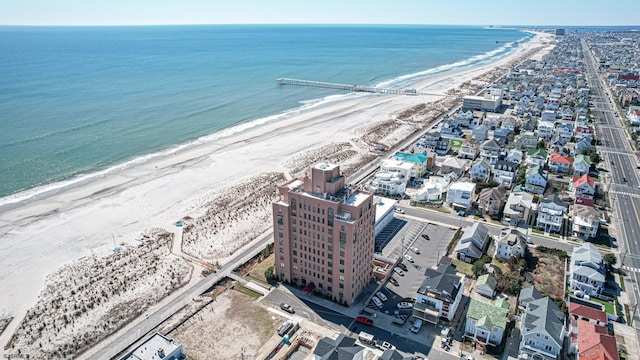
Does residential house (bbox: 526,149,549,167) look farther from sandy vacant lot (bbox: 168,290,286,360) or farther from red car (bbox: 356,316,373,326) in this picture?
sandy vacant lot (bbox: 168,290,286,360)

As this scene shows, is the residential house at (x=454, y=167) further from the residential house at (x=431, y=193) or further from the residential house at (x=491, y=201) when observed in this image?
the residential house at (x=491, y=201)

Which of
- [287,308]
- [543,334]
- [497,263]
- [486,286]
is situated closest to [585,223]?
[497,263]

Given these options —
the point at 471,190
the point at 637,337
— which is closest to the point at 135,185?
the point at 471,190

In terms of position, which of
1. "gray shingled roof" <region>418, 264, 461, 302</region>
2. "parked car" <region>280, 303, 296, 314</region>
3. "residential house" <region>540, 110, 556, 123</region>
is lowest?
"parked car" <region>280, 303, 296, 314</region>

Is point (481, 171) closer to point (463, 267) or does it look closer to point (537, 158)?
point (537, 158)

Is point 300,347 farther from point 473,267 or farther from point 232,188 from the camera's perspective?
point 232,188

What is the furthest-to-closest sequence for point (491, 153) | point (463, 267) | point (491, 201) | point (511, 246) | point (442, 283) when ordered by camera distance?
point (491, 153) < point (491, 201) < point (511, 246) < point (463, 267) < point (442, 283)

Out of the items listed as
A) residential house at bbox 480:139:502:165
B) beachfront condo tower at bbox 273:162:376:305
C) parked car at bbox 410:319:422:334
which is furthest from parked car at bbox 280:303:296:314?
residential house at bbox 480:139:502:165
